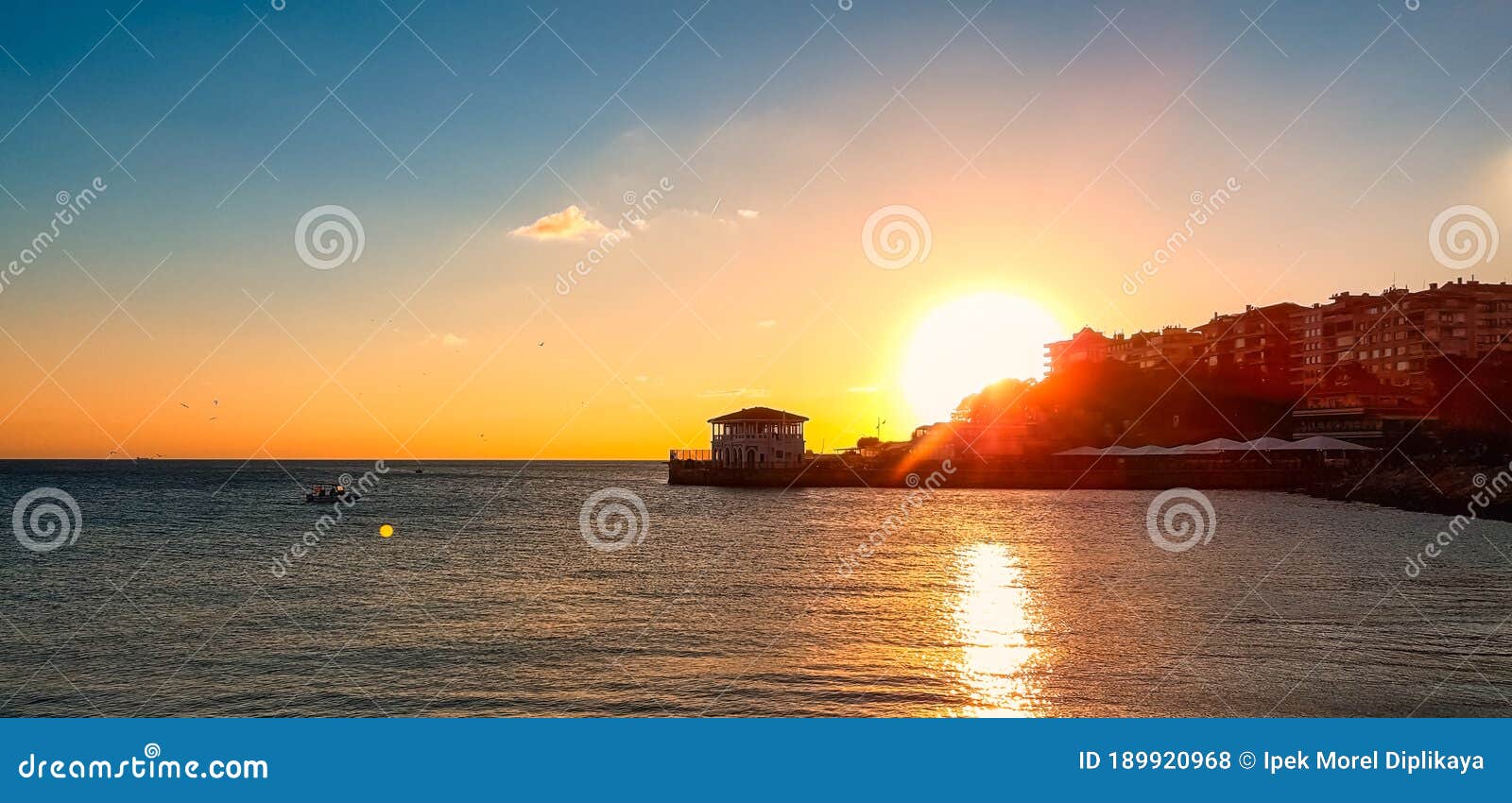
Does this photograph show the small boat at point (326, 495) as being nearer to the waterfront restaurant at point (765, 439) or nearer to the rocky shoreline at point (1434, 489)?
the waterfront restaurant at point (765, 439)

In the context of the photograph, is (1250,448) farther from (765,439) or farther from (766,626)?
(766,626)

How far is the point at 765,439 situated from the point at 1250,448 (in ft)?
142

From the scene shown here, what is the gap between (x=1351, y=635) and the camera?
19.8 metres

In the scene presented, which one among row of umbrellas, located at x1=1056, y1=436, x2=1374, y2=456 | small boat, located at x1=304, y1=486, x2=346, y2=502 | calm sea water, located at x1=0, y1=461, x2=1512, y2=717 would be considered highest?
small boat, located at x1=304, y1=486, x2=346, y2=502

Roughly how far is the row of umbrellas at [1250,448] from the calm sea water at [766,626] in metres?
40.1

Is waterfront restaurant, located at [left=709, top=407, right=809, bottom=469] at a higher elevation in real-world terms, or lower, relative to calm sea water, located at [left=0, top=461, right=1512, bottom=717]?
higher

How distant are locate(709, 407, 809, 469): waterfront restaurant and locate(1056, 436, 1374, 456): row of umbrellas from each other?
87.2 ft

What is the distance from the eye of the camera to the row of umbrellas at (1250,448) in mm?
82375

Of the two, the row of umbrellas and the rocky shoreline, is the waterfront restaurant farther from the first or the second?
the rocky shoreline

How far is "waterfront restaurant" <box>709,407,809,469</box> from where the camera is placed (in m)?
96.4

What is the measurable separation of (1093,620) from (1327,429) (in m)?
94.5

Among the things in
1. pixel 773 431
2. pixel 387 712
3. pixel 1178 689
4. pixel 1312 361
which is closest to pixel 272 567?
pixel 387 712

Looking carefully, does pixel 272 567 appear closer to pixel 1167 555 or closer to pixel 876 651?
pixel 876 651

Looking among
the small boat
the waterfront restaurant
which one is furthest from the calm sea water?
the waterfront restaurant
